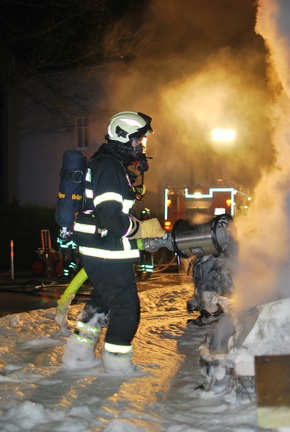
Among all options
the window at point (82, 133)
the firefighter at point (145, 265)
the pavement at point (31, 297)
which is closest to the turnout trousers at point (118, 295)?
the pavement at point (31, 297)

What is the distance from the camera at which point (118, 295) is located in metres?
4.57

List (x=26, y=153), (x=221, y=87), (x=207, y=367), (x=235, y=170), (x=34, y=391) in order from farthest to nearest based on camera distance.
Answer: (x=26, y=153)
(x=235, y=170)
(x=221, y=87)
(x=34, y=391)
(x=207, y=367)

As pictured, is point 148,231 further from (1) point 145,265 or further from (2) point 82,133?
(2) point 82,133

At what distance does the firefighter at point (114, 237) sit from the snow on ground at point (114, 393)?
21 centimetres

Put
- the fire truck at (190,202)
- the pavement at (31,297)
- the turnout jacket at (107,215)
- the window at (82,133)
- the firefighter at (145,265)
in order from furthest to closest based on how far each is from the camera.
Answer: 1. the window at (82,133)
2. the fire truck at (190,202)
3. the firefighter at (145,265)
4. the pavement at (31,297)
5. the turnout jacket at (107,215)

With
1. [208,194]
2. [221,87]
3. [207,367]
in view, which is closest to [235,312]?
[207,367]

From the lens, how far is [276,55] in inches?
200

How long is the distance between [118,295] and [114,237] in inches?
16.9

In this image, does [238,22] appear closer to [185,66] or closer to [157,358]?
[185,66]

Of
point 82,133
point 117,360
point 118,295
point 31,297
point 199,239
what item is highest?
point 82,133

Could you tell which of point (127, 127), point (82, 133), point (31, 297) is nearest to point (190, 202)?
point (31, 297)

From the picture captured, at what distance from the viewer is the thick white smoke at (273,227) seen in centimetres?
468

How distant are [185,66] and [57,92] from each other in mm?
5835

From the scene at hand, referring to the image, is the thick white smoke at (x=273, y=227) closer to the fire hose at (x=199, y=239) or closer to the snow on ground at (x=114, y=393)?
the fire hose at (x=199, y=239)
